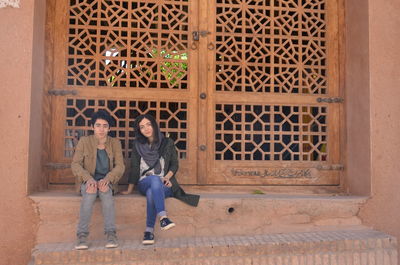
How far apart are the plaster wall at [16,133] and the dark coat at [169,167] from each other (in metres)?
1.02

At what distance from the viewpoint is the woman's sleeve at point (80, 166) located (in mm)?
3686

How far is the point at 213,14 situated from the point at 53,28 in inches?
72.9

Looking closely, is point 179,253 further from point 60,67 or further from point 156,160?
point 60,67

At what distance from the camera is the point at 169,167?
13.6 ft

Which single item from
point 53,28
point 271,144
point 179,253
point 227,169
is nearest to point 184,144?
point 227,169

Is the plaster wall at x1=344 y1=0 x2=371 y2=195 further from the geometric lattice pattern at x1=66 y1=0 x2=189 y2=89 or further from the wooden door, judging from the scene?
the geometric lattice pattern at x1=66 y1=0 x2=189 y2=89

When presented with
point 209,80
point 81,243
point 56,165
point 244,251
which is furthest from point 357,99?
point 56,165

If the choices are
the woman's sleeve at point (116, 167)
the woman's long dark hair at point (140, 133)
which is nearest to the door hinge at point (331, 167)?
the woman's long dark hair at point (140, 133)

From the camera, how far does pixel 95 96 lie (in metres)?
4.41

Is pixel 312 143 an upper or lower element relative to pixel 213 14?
lower

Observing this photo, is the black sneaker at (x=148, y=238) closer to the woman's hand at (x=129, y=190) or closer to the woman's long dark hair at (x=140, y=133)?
the woman's hand at (x=129, y=190)

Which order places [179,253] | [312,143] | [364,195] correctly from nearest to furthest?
[179,253], [364,195], [312,143]

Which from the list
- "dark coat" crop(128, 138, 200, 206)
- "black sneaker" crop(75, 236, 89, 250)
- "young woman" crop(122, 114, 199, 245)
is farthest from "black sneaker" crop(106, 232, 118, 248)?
"dark coat" crop(128, 138, 200, 206)

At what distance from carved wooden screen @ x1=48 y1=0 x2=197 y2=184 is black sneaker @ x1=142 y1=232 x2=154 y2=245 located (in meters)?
0.94
